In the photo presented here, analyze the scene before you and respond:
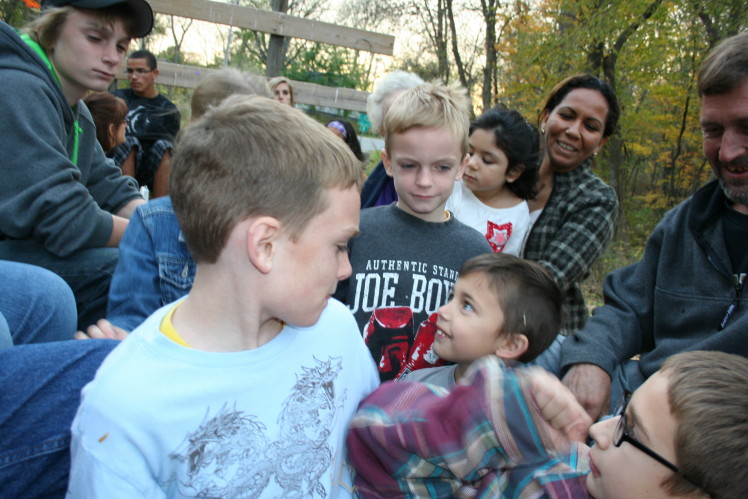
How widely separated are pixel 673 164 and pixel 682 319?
15.5m

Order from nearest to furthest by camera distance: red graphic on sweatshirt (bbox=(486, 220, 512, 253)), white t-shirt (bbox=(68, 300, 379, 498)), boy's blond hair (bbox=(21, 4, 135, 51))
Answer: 1. white t-shirt (bbox=(68, 300, 379, 498))
2. boy's blond hair (bbox=(21, 4, 135, 51))
3. red graphic on sweatshirt (bbox=(486, 220, 512, 253))

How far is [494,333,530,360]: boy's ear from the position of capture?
1.96m

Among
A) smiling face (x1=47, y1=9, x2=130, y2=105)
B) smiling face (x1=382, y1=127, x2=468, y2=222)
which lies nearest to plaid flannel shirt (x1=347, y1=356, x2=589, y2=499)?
smiling face (x1=382, y1=127, x2=468, y2=222)

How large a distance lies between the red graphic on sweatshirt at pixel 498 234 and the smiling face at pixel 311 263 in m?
1.70

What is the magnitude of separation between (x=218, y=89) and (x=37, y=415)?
136cm

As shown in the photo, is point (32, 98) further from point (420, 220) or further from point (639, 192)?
point (639, 192)

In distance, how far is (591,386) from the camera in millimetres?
2201

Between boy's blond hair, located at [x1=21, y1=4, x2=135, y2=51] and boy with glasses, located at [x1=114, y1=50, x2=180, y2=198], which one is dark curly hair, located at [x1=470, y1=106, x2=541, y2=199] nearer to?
boy's blond hair, located at [x1=21, y1=4, x2=135, y2=51]

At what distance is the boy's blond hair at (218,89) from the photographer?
2061 mm

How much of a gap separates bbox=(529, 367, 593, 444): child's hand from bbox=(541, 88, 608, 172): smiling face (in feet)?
6.80

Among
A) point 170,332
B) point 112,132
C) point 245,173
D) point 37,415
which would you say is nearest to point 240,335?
point 170,332

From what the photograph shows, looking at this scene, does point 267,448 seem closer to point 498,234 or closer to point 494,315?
point 494,315

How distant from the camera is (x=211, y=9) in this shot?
20.5 feet

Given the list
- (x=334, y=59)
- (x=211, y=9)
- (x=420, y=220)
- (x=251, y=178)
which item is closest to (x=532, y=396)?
(x=251, y=178)
